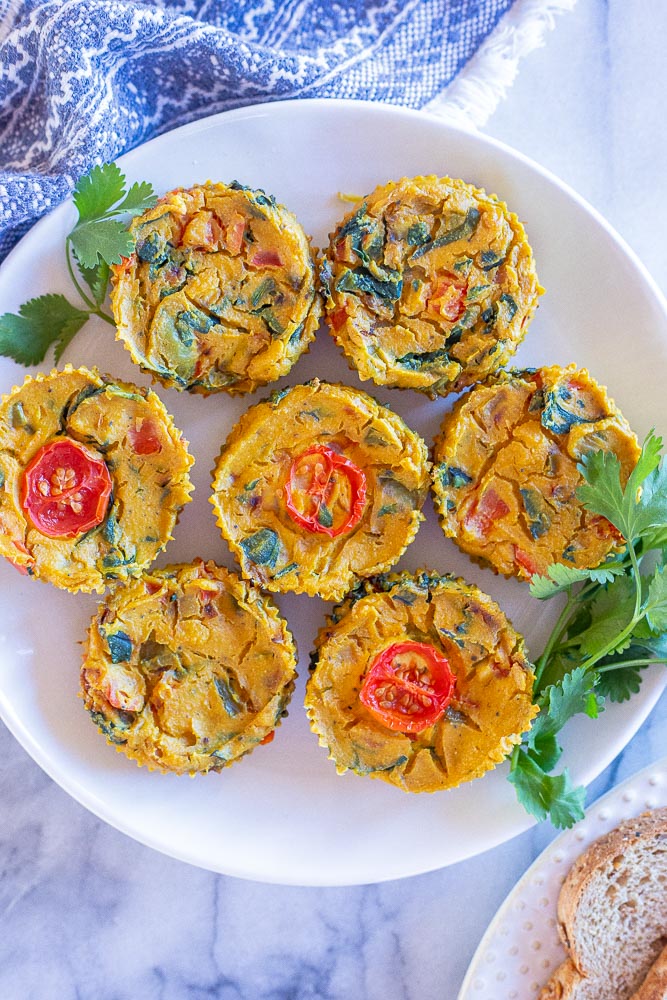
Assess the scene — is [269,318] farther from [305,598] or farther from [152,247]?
[305,598]

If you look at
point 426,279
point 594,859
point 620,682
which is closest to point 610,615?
point 620,682

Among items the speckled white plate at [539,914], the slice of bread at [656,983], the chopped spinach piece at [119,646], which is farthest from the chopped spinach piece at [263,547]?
the slice of bread at [656,983]

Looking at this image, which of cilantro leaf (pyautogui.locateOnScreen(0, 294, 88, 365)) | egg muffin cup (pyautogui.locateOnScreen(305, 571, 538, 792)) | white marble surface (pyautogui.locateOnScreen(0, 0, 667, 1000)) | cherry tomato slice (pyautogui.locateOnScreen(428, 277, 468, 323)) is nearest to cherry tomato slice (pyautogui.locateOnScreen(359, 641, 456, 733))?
egg muffin cup (pyautogui.locateOnScreen(305, 571, 538, 792))

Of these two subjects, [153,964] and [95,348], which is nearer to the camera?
[95,348]

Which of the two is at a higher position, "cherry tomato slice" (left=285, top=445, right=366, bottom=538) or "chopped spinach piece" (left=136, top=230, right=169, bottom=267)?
"chopped spinach piece" (left=136, top=230, right=169, bottom=267)

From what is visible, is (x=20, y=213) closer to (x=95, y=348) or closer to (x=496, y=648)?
(x=95, y=348)

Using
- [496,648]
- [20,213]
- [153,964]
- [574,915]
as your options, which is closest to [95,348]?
[20,213]

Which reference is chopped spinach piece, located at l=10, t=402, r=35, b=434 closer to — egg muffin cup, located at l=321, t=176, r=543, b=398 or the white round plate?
the white round plate
